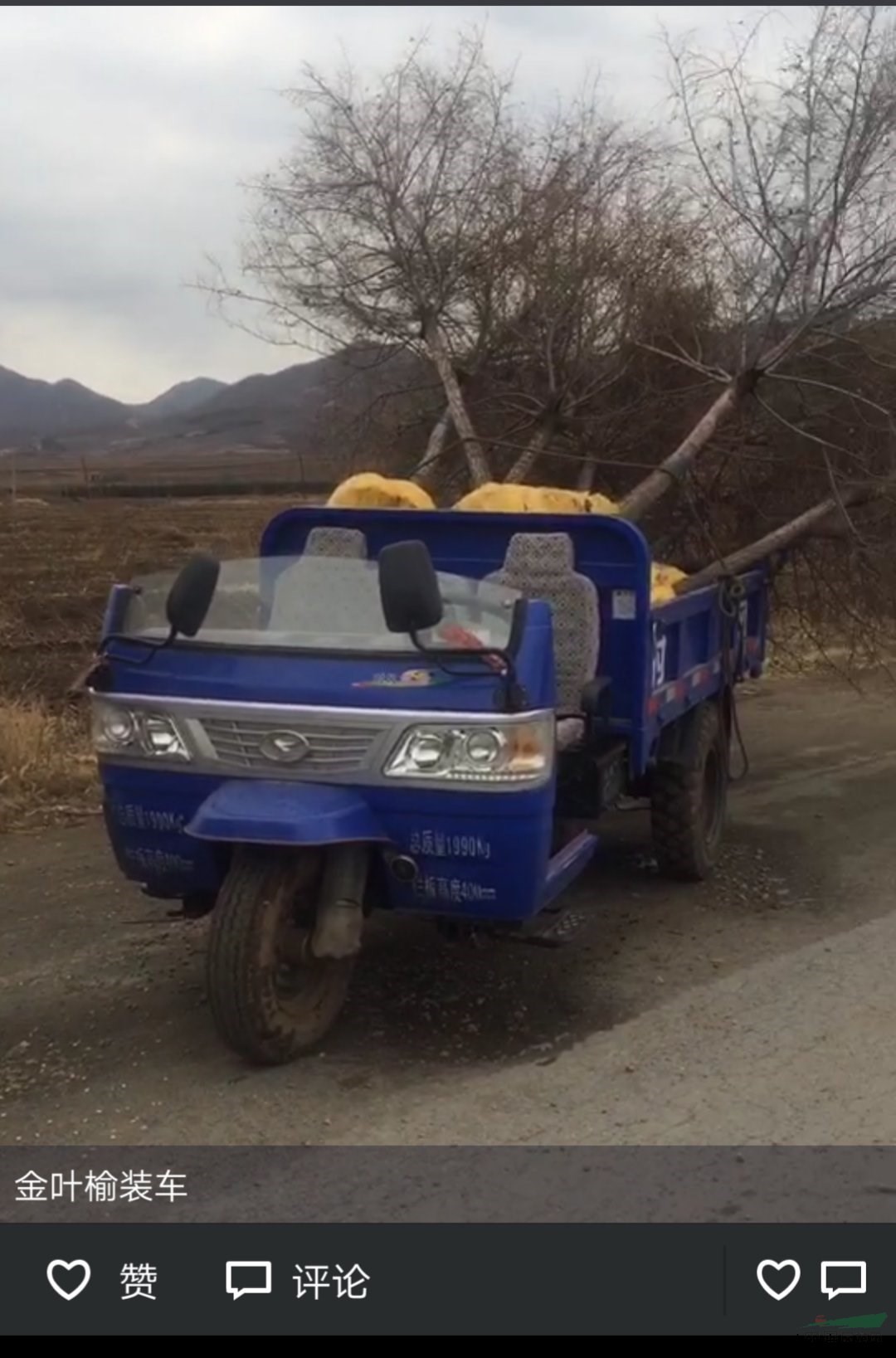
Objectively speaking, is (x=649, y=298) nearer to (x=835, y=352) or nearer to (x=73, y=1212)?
(x=835, y=352)

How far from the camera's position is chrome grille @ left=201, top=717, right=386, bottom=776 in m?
5.02

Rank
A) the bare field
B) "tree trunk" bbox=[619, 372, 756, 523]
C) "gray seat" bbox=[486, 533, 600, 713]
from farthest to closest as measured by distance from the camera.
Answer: the bare field → "tree trunk" bbox=[619, 372, 756, 523] → "gray seat" bbox=[486, 533, 600, 713]

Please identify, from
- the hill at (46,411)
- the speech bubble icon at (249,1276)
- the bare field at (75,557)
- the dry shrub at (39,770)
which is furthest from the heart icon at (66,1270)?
the hill at (46,411)

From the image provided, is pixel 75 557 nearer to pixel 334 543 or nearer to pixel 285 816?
pixel 334 543

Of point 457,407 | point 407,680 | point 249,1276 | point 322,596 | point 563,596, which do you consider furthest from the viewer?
point 457,407

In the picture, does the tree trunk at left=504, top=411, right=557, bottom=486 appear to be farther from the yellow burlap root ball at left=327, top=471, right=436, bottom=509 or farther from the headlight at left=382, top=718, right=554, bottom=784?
the headlight at left=382, top=718, right=554, bottom=784

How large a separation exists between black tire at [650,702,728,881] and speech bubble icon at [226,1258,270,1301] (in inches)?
160

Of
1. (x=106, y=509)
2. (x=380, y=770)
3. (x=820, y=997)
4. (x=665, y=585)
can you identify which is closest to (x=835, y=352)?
(x=665, y=585)

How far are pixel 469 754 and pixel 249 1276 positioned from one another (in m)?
1.93

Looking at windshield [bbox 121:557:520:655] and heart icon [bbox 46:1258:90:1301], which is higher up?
windshield [bbox 121:557:520:655]

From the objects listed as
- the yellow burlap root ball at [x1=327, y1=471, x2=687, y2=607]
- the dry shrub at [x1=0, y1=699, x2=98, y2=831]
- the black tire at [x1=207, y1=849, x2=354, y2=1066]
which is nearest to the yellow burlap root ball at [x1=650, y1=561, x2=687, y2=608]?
the yellow burlap root ball at [x1=327, y1=471, x2=687, y2=607]

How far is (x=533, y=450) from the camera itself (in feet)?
29.0

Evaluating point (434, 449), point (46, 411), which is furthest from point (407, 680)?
point (46, 411)

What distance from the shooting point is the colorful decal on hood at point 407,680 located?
5.05 metres
